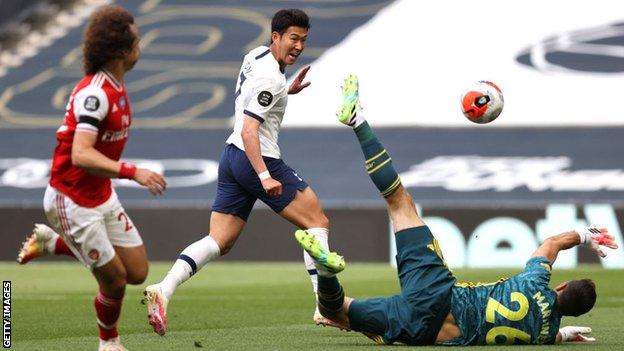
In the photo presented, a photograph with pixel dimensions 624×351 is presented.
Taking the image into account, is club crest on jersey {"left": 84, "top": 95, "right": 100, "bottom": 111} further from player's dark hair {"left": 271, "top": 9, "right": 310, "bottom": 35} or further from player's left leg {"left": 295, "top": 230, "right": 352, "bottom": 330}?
player's dark hair {"left": 271, "top": 9, "right": 310, "bottom": 35}

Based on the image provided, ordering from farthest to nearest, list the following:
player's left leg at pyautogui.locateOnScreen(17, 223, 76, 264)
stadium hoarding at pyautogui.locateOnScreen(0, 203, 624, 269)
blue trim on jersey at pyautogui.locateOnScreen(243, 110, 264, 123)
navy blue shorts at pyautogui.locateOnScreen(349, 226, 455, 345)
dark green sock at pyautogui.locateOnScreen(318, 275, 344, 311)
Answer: stadium hoarding at pyautogui.locateOnScreen(0, 203, 624, 269)
blue trim on jersey at pyautogui.locateOnScreen(243, 110, 264, 123)
dark green sock at pyautogui.locateOnScreen(318, 275, 344, 311)
navy blue shorts at pyautogui.locateOnScreen(349, 226, 455, 345)
player's left leg at pyautogui.locateOnScreen(17, 223, 76, 264)

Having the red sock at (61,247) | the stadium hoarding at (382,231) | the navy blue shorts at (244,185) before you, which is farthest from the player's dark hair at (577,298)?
the stadium hoarding at (382,231)

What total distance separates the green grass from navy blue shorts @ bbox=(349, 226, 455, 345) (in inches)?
6.7

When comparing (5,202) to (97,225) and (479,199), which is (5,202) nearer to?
(479,199)

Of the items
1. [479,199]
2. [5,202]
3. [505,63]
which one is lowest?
[5,202]

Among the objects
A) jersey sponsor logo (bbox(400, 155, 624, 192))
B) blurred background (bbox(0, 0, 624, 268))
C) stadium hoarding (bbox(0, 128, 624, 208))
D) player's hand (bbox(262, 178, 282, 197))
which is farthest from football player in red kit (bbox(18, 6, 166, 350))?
jersey sponsor logo (bbox(400, 155, 624, 192))

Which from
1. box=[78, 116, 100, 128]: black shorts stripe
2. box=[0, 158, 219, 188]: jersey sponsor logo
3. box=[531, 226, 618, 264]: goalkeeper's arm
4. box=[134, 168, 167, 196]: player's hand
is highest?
box=[78, 116, 100, 128]: black shorts stripe

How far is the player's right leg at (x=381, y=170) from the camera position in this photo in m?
8.24

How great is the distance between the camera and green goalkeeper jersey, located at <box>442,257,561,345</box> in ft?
25.8

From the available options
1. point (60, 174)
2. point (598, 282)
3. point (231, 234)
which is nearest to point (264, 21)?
point (598, 282)

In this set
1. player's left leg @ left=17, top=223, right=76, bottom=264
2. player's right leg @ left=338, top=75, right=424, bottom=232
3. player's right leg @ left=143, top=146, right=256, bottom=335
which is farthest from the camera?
player's right leg @ left=143, top=146, right=256, bottom=335

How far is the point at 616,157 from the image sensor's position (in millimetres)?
21422

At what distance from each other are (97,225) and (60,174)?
0.35 meters

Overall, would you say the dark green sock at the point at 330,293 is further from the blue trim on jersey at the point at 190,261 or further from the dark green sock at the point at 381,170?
the blue trim on jersey at the point at 190,261
